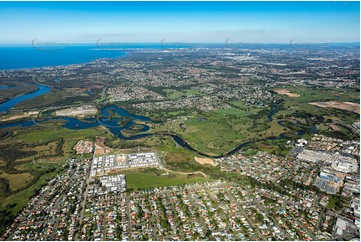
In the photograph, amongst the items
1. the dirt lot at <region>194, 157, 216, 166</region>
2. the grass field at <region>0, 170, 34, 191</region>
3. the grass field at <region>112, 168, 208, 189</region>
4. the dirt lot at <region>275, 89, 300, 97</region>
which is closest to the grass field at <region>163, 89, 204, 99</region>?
the dirt lot at <region>275, 89, 300, 97</region>

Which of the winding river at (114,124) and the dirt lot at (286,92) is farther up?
the dirt lot at (286,92)

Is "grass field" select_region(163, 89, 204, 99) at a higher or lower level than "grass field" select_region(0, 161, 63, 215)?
higher

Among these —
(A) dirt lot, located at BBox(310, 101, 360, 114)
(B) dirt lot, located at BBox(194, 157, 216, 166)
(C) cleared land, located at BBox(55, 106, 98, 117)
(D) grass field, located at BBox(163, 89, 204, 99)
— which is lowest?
(B) dirt lot, located at BBox(194, 157, 216, 166)

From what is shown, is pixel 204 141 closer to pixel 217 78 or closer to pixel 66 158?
pixel 66 158

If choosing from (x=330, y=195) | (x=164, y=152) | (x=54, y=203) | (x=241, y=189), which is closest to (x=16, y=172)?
(x=54, y=203)

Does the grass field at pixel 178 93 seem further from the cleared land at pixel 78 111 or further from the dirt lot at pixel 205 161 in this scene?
the dirt lot at pixel 205 161

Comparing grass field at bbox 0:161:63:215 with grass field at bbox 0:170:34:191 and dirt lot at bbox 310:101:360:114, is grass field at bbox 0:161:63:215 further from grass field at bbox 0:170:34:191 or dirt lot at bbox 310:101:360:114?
dirt lot at bbox 310:101:360:114

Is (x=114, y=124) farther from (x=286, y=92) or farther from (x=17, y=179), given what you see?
(x=286, y=92)

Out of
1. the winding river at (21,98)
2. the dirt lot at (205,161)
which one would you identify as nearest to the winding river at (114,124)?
the dirt lot at (205,161)

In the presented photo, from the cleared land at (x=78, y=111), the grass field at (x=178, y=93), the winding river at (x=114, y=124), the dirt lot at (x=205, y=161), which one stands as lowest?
the dirt lot at (x=205, y=161)

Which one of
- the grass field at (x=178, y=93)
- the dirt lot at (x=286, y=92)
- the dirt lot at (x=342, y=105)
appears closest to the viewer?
the dirt lot at (x=342, y=105)

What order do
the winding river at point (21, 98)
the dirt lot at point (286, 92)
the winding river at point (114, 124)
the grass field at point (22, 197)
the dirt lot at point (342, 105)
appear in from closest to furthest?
the grass field at point (22, 197), the winding river at point (114, 124), the dirt lot at point (342, 105), the winding river at point (21, 98), the dirt lot at point (286, 92)
